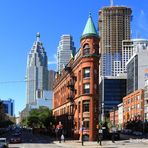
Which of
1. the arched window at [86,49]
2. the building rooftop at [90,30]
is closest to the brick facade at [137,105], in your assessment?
the arched window at [86,49]

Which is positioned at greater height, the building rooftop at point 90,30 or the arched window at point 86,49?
the building rooftop at point 90,30

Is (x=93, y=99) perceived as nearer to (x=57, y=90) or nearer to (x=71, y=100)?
(x=71, y=100)

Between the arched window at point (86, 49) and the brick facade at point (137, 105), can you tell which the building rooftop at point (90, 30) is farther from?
the brick facade at point (137, 105)

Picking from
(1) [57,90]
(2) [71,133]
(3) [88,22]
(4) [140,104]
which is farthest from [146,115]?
(3) [88,22]

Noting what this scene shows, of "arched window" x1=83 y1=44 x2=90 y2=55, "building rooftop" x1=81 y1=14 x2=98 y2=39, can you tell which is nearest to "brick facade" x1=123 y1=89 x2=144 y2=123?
"arched window" x1=83 y1=44 x2=90 y2=55

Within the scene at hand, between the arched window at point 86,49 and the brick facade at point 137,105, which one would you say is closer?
the arched window at point 86,49

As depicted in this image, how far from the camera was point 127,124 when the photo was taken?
187750 mm

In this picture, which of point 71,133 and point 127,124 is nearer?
point 71,133

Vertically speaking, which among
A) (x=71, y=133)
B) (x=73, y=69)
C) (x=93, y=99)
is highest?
(x=73, y=69)

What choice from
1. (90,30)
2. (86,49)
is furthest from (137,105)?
(90,30)

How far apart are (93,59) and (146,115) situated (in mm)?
91368

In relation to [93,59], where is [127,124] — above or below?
below

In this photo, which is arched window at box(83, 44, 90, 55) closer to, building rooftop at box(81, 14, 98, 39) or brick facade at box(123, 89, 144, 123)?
building rooftop at box(81, 14, 98, 39)

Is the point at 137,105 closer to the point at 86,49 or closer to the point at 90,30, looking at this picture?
the point at 86,49
